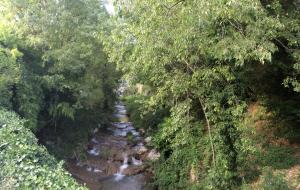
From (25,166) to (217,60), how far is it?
215 inches

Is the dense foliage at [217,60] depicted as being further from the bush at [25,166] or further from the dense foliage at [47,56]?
the dense foliage at [47,56]

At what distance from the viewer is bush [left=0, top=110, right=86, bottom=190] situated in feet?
23.8

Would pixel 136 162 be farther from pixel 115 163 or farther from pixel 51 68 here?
pixel 51 68

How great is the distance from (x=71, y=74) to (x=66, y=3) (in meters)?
3.61

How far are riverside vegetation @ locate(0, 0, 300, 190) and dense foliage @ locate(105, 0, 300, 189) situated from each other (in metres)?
0.03

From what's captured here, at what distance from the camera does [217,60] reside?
947cm

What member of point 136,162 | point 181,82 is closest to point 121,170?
point 136,162

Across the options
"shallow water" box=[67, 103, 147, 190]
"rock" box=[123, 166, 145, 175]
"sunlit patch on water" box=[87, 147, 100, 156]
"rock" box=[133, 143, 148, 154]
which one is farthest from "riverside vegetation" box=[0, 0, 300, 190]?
"rock" box=[133, 143, 148, 154]

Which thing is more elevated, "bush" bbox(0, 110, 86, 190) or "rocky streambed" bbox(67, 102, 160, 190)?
"bush" bbox(0, 110, 86, 190)

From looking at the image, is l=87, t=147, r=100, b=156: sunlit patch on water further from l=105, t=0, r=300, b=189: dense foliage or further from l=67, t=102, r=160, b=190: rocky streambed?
l=105, t=0, r=300, b=189: dense foliage

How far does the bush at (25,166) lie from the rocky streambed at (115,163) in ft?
22.9

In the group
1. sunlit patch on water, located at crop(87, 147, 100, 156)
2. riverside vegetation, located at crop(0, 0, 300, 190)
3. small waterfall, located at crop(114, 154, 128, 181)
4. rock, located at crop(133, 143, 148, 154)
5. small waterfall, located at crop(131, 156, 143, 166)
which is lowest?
small waterfall, located at crop(114, 154, 128, 181)

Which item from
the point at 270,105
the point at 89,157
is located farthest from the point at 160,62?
the point at 89,157

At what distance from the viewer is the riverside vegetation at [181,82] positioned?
813cm
